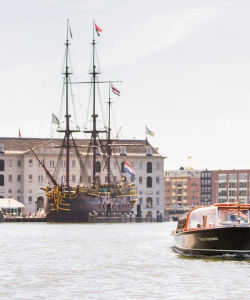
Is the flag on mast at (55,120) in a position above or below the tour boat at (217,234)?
above

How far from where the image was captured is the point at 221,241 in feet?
169

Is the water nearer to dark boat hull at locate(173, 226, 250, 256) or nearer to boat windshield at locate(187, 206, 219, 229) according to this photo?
dark boat hull at locate(173, 226, 250, 256)

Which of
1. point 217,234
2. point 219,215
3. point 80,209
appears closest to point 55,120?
point 80,209

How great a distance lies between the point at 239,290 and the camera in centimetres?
3859

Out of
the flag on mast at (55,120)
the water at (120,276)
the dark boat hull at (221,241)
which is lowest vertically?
the water at (120,276)

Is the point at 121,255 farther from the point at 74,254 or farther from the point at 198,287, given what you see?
the point at 198,287

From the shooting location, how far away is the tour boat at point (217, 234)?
50.9 m

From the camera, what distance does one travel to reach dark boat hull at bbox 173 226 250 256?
50.8 m

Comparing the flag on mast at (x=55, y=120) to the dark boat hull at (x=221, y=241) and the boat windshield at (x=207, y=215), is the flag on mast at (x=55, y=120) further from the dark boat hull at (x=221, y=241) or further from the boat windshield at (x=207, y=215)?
the dark boat hull at (x=221, y=241)

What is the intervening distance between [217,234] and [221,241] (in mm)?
410

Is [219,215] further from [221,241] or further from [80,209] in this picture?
[80,209]

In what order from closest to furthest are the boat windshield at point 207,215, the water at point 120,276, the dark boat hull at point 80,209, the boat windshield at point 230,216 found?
the water at point 120,276
the boat windshield at point 207,215
the boat windshield at point 230,216
the dark boat hull at point 80,209

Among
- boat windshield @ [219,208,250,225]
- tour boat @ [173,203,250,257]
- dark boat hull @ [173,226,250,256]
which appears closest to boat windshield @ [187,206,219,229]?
tour boat @ [173,203,250,257]

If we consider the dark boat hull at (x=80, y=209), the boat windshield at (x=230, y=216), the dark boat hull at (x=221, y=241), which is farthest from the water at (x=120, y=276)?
the dark boat hull at (x=80, y=209)
